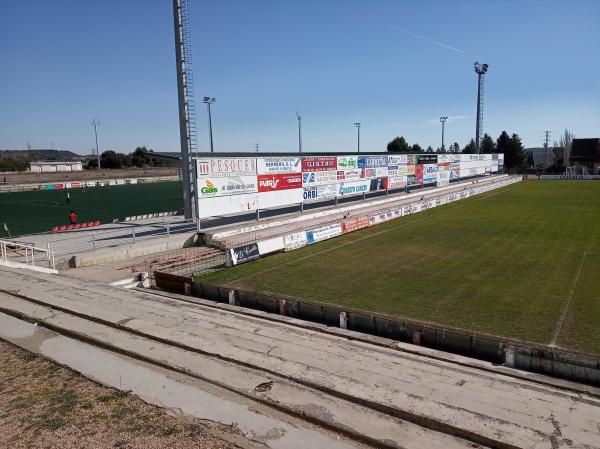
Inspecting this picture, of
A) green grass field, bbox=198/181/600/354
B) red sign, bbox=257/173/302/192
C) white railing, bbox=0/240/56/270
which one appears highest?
red sign, bbox=257/173/302/192

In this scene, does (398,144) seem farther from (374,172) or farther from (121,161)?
(121,161)

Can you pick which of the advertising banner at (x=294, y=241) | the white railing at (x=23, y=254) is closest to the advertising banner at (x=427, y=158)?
the advertising banner at (x=294, y=241)

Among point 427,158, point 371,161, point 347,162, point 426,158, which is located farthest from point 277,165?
point 427,158

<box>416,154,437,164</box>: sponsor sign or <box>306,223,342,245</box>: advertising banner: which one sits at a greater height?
<box>416,154,437,164</box>: sponsor sign

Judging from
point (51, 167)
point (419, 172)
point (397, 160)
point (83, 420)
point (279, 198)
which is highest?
point (51, 167)

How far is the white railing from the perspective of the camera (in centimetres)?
2084

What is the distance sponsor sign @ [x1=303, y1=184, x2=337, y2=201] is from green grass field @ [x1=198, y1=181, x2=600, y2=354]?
5.47m

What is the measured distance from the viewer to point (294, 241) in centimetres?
2617

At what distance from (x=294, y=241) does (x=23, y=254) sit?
1425cm

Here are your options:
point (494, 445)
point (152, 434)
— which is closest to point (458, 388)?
point (494, 445)

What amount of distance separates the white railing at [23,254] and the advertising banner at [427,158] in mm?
42061

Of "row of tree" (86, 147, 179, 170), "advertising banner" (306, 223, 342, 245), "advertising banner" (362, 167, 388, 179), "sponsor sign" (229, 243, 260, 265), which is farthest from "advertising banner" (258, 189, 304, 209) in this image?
"row of tree" (86, 147, 179, 170)

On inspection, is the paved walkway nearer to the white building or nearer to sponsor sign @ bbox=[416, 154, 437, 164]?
sponsor sign @ bbox=[416, 154, 437, 164]

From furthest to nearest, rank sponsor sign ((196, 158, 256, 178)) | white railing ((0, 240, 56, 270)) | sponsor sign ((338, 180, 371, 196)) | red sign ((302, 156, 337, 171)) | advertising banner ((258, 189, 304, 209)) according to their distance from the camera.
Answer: sponsor sign ((338, 180, 371, 196)), red sign ((302, 156, 337, 171)), advertising banner ((258, 189, 304, 209)), sponsor sign ((196, 158, 256, 178)), white railing ((0, 240, 56, 270))
